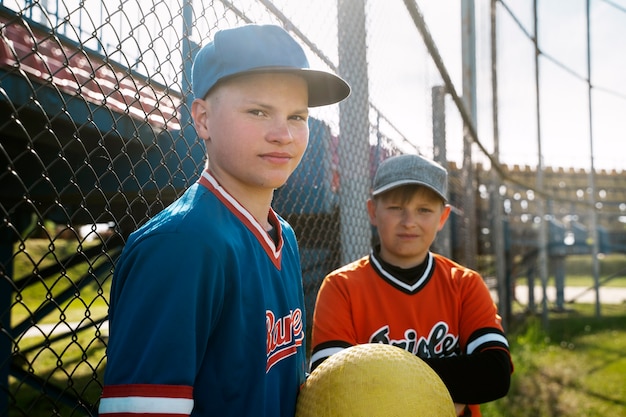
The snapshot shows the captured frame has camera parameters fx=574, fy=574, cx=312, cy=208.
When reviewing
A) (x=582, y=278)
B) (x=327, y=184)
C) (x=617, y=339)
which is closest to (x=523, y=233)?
(x=617, y=339)

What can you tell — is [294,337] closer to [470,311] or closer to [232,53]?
[232,53]

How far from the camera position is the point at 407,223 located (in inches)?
93.8

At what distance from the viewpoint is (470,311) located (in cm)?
229

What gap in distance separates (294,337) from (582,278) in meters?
29.6

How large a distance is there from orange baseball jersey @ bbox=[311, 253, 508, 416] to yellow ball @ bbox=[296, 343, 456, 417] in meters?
0.58

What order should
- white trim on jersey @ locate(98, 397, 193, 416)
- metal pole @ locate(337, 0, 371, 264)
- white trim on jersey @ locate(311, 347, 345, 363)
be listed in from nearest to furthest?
white trim on jersey @ locate(98, 397, 193, 416) < white trim on jersey @ locate(311, 347, 345, 363) < metal pole @ locate(337, 0, 371, 264)

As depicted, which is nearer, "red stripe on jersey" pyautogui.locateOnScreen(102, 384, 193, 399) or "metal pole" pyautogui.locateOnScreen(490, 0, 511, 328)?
"red stripe on jersey" pyautogui.locateOnScreen(102, 384, 193, 399)

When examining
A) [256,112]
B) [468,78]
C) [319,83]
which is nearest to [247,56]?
[256,112]

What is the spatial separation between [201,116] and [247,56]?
197mm

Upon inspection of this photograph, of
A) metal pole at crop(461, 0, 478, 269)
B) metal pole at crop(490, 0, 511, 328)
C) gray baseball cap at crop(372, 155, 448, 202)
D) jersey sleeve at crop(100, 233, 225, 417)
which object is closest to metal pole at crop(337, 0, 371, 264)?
gray baseball cap at crop(372, 155, 448, 202)

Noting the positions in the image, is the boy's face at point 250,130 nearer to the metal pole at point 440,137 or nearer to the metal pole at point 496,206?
the metal pole at point 440,137

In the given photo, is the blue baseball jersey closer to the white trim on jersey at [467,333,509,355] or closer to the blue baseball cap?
the blue baseball cap

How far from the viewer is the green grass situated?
4836 millimetres

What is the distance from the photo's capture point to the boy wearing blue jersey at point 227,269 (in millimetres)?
1055
